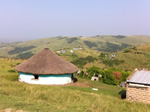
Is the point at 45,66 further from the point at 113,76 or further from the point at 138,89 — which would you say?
the point at 113,76

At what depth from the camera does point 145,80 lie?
662 inches

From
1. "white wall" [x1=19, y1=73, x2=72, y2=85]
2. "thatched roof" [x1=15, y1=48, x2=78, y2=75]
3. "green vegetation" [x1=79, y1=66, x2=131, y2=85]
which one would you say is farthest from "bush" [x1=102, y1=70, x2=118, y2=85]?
"white wall" [x1=19, y1=73, x2=72, y2=85]

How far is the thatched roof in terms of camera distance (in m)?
22.4

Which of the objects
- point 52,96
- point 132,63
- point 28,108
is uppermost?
point 28,108

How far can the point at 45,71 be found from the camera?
2217 centimetres

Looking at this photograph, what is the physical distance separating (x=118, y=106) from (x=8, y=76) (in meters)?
17.3

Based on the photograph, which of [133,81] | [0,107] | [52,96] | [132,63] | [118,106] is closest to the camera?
[0,107]

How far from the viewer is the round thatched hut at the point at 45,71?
73.7 ft

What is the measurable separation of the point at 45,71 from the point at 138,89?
459 inches

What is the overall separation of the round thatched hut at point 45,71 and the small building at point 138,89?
9084 millimetres

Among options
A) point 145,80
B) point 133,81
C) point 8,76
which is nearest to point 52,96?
point 133,81

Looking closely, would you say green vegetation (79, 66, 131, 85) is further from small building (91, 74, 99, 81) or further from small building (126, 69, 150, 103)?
small building (126, 69, 150, 103)

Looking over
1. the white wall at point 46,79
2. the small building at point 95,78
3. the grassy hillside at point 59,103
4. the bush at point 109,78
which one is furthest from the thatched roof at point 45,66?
the bush at point 109,78

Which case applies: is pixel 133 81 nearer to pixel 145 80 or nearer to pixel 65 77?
pixel 145 80
